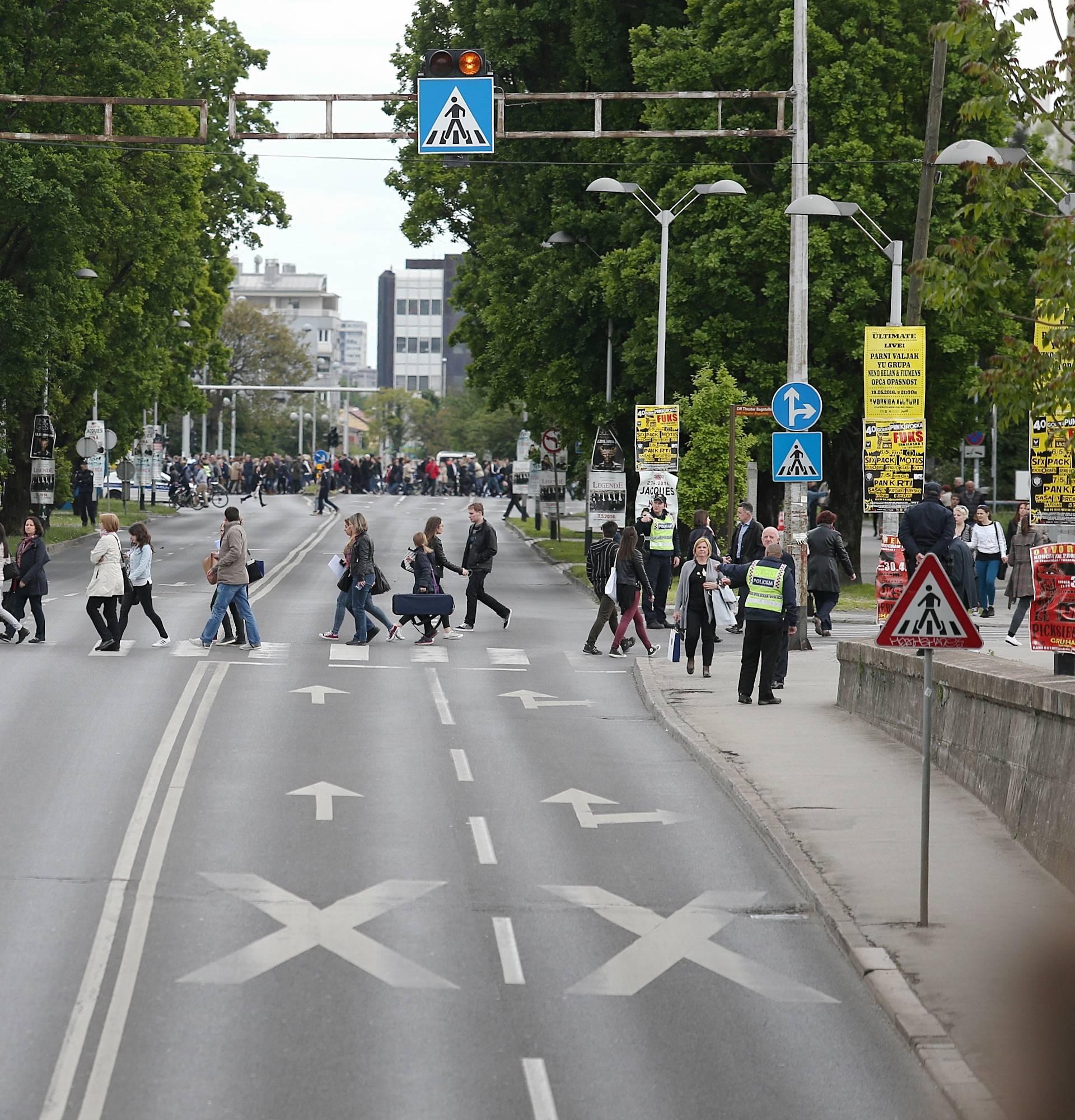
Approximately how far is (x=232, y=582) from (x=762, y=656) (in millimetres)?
7686

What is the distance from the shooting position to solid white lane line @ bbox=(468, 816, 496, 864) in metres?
13.0

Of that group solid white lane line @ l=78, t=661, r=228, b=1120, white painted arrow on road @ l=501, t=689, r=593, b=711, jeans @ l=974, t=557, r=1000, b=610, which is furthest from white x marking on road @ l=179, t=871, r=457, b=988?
jeans @ l=974, t=557, r=1000, b=610

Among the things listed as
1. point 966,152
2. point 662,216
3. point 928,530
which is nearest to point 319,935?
point 928,530

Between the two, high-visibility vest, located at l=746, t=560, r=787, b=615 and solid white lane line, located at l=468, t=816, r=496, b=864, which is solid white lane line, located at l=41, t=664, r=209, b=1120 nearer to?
solid white lane line, located at l=468, t=816, r=496, b=864

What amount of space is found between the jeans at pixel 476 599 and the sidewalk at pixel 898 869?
28.0 ft

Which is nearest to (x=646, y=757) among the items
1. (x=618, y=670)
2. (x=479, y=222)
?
(x=618, y=670)

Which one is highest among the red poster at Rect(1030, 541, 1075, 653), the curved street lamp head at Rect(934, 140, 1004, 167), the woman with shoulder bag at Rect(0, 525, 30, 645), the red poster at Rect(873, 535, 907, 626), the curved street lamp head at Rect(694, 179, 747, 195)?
the curved street lamp head at Rect(694, 179, 747, 195)

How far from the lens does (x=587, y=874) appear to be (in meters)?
12.6

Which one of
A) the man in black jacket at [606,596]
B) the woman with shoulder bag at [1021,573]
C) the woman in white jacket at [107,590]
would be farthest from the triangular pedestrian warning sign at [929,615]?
the woman with shoulder bag at [1021,573]

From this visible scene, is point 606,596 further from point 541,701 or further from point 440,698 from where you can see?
point 440,698

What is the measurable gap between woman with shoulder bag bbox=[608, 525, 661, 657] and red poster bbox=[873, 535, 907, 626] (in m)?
3.01

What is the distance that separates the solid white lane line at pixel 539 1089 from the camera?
8039 millimetres

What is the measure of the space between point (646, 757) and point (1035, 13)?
7.18 meters

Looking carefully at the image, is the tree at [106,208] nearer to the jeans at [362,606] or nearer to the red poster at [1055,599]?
the jeans at [362,606]
